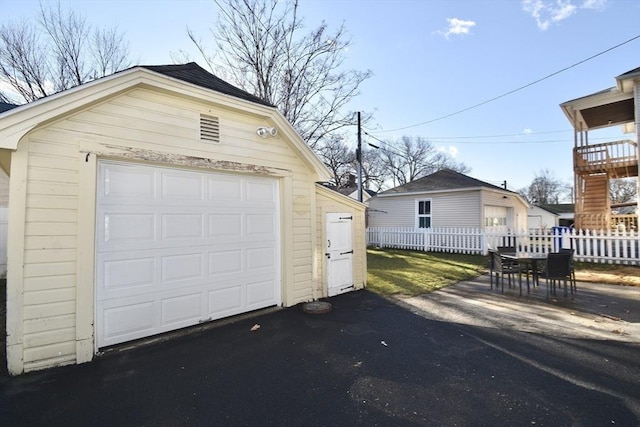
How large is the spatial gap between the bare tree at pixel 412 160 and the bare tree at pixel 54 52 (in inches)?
1335

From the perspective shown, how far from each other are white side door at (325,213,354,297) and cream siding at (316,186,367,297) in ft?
0.42

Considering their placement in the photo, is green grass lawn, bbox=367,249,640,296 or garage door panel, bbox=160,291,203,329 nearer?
garage door panel, bbox=160,291,203,329

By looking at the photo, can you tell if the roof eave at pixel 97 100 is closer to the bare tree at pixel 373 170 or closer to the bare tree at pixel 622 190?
the bare tree at pixel 373 170

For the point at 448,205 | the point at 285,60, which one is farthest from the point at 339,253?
the point at 448,205

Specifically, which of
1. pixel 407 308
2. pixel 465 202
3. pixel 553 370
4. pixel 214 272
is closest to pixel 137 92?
pixel 214 272

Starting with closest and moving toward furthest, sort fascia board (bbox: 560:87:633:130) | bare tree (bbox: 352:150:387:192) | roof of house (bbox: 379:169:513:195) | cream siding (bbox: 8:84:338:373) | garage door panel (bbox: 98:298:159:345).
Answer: cream siding (bbox: 8:84:338:373)
garage door panel (bbox: 98:298:159:345)
fascia board (bbox: 560:87:633:130)
roof of house (bbox: 379:169:513:195)
bare tree (bbox: 352:150:387:192)

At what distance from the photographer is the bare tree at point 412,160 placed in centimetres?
4219

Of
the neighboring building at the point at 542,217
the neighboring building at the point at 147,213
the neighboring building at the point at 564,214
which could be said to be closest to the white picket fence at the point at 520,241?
the neighboring building at the point at 147,213

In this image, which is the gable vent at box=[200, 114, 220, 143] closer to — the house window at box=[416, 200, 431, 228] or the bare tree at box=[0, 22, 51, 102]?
the house window at box=[416, 200, 431, 228]

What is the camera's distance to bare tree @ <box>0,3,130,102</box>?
42.8 ft

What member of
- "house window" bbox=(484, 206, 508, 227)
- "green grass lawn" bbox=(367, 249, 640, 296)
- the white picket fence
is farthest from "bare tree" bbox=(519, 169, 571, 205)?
"green grass lawn" bbox=(367, 249, 640, 296)

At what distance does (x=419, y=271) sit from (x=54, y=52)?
19633 mm

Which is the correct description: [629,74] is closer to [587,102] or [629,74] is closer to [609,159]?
[587,102]

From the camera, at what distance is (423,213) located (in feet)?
52.8
